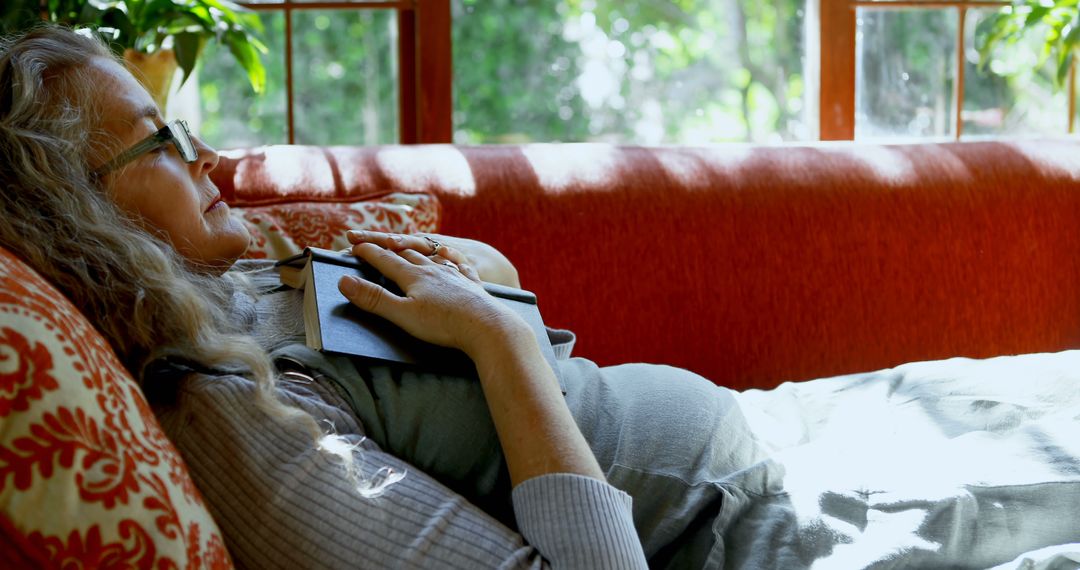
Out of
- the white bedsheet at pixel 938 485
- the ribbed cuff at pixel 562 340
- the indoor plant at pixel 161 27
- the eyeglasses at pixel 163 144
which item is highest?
the indoor plant at pixel 161 27

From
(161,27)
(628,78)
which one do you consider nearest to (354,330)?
(161,27)

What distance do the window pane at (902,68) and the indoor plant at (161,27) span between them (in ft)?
5.00

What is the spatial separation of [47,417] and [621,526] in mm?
459

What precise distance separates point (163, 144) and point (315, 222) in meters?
0.43

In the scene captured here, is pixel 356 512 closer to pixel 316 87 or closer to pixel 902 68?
pixel 316 87

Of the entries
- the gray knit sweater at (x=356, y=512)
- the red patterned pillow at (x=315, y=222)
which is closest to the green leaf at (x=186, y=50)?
the red patterned pillow at (x=315, y=222)

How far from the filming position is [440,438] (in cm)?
105

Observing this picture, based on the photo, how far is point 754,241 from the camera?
6.46ft

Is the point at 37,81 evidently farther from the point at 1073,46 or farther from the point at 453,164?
the point at 1073,46

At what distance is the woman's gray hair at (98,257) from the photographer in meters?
0.96

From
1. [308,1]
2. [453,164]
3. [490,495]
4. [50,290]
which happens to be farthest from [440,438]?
[308,1]

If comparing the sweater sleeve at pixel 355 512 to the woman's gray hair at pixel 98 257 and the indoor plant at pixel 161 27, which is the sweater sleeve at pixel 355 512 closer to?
the woman's gray hair at pixel 98 257

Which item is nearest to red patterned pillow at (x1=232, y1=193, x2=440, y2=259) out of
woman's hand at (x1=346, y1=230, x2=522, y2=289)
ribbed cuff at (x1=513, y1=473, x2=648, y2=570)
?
woman's hand at (x1=346, y1=230, x2=522, y2=289)

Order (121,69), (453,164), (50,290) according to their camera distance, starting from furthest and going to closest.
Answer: (453,164)
(121,69)
(50,290)
